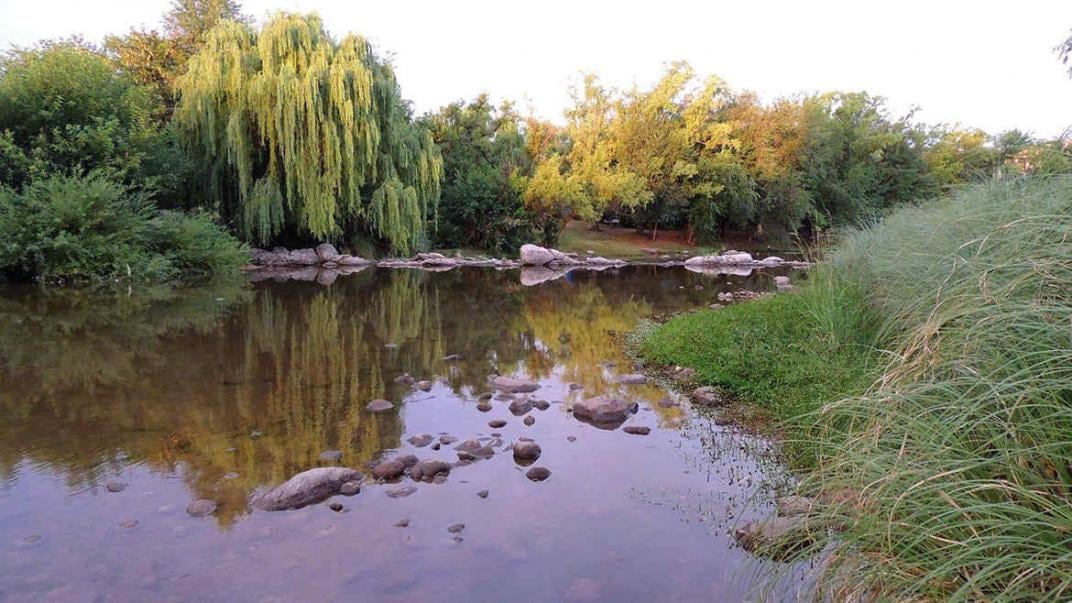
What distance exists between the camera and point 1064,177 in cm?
445

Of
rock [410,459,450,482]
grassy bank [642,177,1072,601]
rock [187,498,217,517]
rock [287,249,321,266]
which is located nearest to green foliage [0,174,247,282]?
rock [287,249,321,266]

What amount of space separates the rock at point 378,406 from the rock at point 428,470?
1713mm

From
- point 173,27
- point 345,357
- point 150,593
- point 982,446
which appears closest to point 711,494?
point 982,446

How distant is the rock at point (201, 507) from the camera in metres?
4.76

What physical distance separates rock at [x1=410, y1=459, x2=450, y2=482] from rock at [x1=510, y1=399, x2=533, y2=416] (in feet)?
5.61

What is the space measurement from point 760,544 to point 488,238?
27.4 metres

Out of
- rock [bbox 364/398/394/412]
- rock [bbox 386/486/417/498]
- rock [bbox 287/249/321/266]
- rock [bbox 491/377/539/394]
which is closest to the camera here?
rock [bbox 386/486/417/498]

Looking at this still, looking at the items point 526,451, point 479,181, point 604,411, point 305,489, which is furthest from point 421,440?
point 479,181

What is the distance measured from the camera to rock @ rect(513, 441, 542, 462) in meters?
5.96

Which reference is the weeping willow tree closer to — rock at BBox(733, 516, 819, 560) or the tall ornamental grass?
rock at BBox(733, 516, 819, 560)

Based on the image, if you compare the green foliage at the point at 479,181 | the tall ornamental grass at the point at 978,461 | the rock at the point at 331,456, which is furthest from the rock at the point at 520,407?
the green foliage at the point at 479,181

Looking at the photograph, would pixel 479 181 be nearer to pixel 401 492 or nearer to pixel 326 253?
pixel 326 253

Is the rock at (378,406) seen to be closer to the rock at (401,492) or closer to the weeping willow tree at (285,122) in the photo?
the rock at (401,492)

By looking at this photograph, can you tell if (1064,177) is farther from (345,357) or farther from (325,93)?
(325,93)
